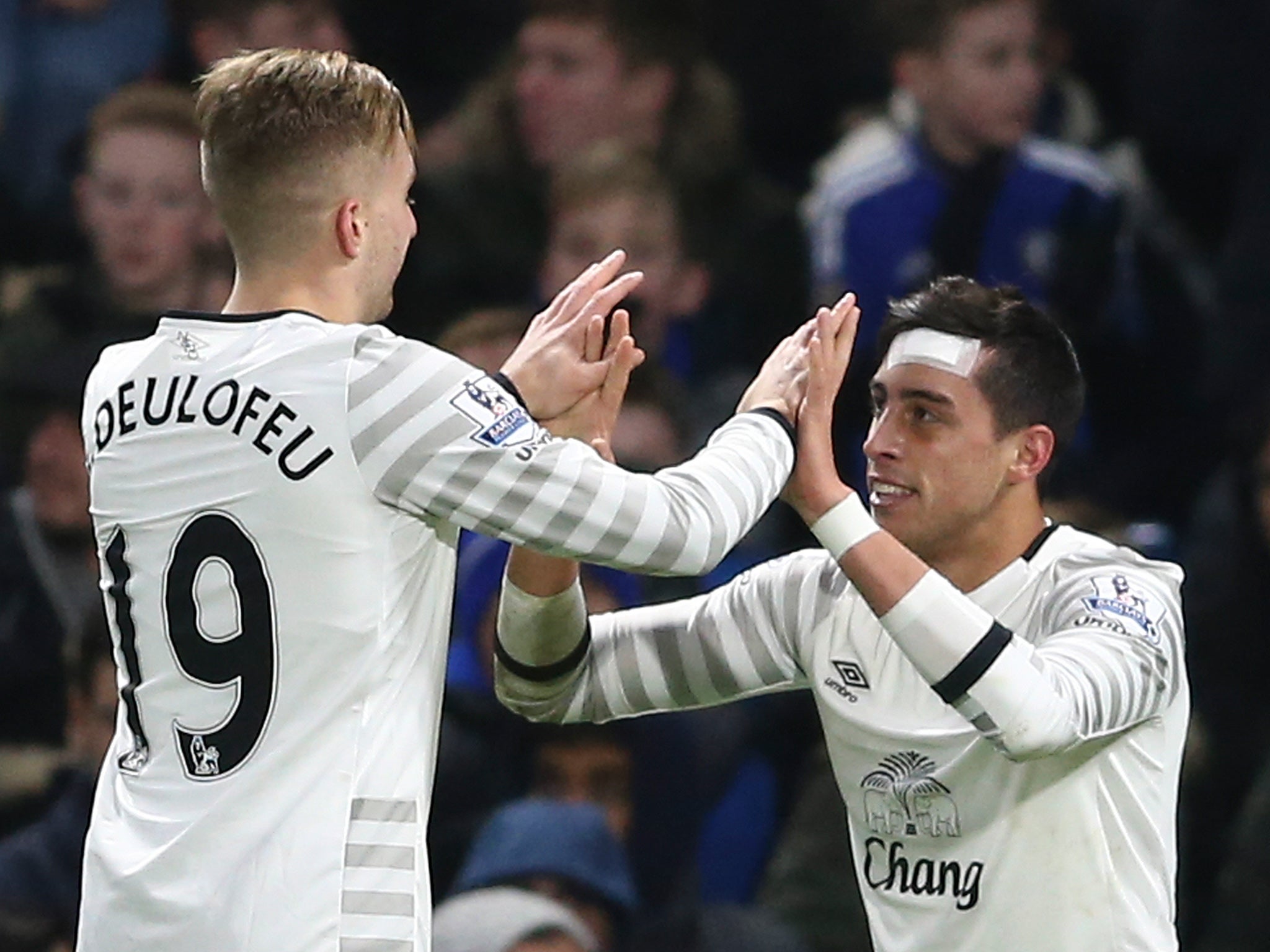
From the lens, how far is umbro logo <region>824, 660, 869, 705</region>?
360cm

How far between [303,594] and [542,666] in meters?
0.82

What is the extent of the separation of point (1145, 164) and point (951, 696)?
12.3 feet

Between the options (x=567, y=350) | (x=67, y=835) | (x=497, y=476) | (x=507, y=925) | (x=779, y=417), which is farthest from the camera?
(x=67, y=835)

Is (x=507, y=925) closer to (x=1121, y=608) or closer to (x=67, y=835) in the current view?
(x=67, y=835)

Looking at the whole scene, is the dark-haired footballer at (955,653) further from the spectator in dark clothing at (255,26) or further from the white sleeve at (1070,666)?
the spectator in dark clothing at (255,26)

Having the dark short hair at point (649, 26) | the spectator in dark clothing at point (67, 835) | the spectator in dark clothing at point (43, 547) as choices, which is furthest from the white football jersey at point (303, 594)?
the dark short hair at point (649, 26)

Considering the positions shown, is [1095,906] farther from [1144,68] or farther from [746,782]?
[1144,68]

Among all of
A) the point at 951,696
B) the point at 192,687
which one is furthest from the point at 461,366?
the point at 951,696

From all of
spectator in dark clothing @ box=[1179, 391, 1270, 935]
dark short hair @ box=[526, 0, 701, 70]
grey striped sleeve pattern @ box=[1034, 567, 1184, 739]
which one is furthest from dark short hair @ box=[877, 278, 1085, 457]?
dark short hair @ box=[526, 0, 701, 70]

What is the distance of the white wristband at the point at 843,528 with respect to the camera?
328 centimetres

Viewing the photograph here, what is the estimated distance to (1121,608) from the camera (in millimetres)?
3395

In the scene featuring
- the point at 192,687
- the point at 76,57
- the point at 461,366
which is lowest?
the point at 192,687

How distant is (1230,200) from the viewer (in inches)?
260

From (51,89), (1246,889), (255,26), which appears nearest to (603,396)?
(1246,889)
